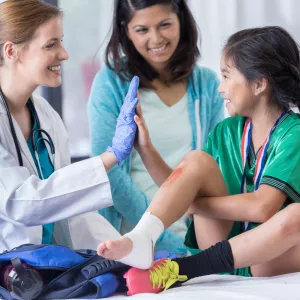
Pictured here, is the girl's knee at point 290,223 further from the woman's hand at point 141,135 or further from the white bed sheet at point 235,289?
the woman's hand at point 141,135

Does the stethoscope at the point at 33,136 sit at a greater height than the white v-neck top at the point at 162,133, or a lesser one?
greater

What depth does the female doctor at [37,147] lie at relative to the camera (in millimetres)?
1921

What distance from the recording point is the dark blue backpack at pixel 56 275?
170 cm

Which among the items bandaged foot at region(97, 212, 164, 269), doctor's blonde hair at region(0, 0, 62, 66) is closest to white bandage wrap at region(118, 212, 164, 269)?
bandaged foot at region(97, 212, 164, 269)

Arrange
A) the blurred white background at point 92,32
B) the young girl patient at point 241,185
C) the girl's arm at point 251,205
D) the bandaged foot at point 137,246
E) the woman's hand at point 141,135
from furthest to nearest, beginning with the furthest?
the blurred white background at point 92,32
the woman's hand at point 141,135
the girl's arm at point 251,205
the young girl patient at point 241,185
the bandaged foot at point 137,246

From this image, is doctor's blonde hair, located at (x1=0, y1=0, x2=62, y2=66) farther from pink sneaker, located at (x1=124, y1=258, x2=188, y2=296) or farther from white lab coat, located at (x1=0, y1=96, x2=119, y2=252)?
pink sneaker, located at (x1=124, y1=258, x2=188, y2=296)

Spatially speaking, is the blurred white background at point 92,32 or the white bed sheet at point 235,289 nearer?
the white bed sheet at point 235,289

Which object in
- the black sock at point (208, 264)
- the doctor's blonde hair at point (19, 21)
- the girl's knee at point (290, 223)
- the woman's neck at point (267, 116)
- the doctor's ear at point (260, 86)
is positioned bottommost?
the black sock at point (208, 264)

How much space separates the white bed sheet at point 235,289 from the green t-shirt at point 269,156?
0.26m

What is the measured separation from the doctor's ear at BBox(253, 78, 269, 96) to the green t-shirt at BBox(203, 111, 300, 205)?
4.2 inches

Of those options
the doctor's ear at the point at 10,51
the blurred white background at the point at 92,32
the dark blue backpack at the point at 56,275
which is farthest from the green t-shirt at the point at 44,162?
the blurred white background at the point at 92,32

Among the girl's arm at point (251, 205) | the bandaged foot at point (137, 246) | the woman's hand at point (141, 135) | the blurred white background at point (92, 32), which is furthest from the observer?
the blurred white background at point (92, 32)

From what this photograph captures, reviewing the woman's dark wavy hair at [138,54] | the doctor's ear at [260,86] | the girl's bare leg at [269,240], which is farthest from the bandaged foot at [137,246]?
the woman's dark wavy hair at [138,54]

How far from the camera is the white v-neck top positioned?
2688 mm
